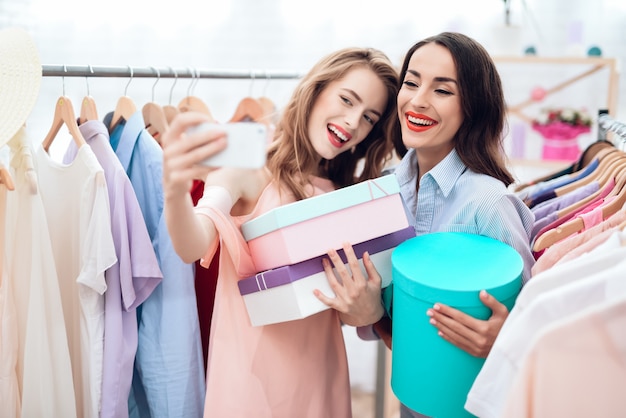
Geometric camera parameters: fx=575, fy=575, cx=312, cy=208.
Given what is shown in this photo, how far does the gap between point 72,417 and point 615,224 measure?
1.10 metres

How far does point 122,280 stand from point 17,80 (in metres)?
0.43

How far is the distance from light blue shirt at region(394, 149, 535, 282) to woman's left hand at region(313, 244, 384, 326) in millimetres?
203

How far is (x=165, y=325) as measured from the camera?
125 cm

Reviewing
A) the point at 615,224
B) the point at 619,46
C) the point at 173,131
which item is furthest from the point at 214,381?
the point at 619,46

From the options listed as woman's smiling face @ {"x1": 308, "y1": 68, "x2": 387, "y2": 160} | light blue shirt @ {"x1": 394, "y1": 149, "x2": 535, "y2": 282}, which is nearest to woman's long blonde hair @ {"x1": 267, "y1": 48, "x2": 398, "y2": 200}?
woman's smiling face @ {"x1": 308, "y1": 68, "x2": 387, "y2": 160}

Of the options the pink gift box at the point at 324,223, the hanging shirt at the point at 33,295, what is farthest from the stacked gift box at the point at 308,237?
the hanging shirt at the point at 33,295

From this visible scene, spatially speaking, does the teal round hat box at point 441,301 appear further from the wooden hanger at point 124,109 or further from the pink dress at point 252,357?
the wooden hanger at point 124,109

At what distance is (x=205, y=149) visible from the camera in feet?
2.56

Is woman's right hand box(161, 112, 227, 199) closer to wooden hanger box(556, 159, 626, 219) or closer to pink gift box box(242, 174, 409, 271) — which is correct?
pink gift box box(242, 174, 409, 271)


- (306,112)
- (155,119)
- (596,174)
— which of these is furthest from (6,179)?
(596,174)

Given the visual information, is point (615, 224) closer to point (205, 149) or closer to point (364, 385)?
point (205, 149)

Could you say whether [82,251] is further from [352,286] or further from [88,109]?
[352,286]

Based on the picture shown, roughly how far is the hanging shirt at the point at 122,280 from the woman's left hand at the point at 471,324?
1.93ft

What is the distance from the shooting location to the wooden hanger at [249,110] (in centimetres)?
186
